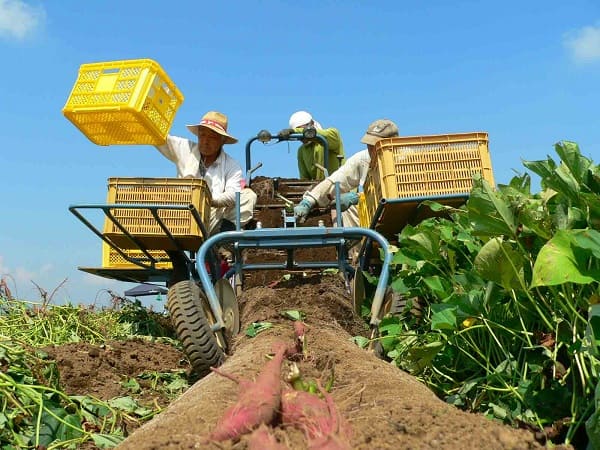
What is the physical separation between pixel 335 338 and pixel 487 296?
0.97 meters

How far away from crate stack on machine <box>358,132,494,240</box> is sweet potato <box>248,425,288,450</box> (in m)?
3.49

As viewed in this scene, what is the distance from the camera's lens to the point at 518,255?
283 centimetres

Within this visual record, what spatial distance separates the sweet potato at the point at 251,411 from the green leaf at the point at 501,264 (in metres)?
1.11

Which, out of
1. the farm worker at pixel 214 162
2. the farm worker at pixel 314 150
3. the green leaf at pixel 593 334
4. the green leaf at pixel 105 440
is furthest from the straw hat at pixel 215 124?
the green leaf at pixel 593 334

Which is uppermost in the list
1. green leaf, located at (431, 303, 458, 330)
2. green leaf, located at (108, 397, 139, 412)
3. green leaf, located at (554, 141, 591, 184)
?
green leaf, located at (554, 141, 591, 184)

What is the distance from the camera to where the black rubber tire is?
4289 mm

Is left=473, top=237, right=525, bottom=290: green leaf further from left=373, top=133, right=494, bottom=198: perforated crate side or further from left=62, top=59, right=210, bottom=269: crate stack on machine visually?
left=62, top=59, right=210, bottom=269: crate stack on machine

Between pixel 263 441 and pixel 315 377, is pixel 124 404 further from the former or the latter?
pixel 263 441

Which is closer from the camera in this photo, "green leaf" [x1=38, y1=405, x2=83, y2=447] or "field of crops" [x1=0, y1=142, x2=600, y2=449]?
"field of crops" [x1=0, y1=142, x2=600, y2=449]

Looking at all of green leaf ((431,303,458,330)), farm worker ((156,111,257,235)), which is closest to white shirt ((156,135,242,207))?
farm worker ((156,111,257,235))

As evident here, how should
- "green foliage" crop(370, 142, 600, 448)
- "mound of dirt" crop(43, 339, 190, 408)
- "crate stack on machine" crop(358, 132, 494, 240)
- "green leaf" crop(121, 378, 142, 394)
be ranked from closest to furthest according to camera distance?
"green foliage" crop(370, 142, 600, 448) < "mound of dirt" crop(43, 339, 190, 408) < "green leaf" crop(121, 378, 142, 394) < "crate stack on machine" crop(358, 132, 494, 240)

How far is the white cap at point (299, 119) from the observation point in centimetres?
954

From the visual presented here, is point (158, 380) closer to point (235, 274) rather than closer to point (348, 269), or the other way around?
point (235, 274)

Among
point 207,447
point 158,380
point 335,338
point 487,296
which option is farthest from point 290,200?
point 207,447
